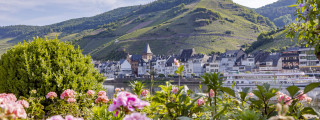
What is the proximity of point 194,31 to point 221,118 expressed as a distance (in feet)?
457

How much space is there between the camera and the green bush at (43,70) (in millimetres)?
6895

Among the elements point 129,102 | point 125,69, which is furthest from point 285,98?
point 125,69

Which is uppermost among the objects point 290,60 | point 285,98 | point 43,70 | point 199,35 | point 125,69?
point 199,35

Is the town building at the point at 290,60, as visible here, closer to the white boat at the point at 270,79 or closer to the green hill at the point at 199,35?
the white boat at the point at 270,79

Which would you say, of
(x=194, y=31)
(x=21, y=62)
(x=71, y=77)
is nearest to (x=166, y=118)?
(x=71, y=77)

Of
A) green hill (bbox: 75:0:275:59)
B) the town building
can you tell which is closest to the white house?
green hill (bbox: 75:0:275:59)

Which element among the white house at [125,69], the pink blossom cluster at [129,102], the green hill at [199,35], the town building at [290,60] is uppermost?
the green hill at [199,35]

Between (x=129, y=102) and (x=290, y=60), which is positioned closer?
(x=129, y=102)

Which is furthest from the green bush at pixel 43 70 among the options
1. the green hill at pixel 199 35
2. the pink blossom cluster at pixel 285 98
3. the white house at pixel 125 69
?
the green hill at pixel 199 35

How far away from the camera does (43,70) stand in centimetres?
695

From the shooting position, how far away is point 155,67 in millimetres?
88500

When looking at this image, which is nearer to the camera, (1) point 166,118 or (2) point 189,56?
(1) point 166,118

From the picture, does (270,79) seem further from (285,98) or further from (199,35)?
(199,35)

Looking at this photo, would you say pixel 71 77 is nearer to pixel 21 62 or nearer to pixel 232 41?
pixel 21 62
